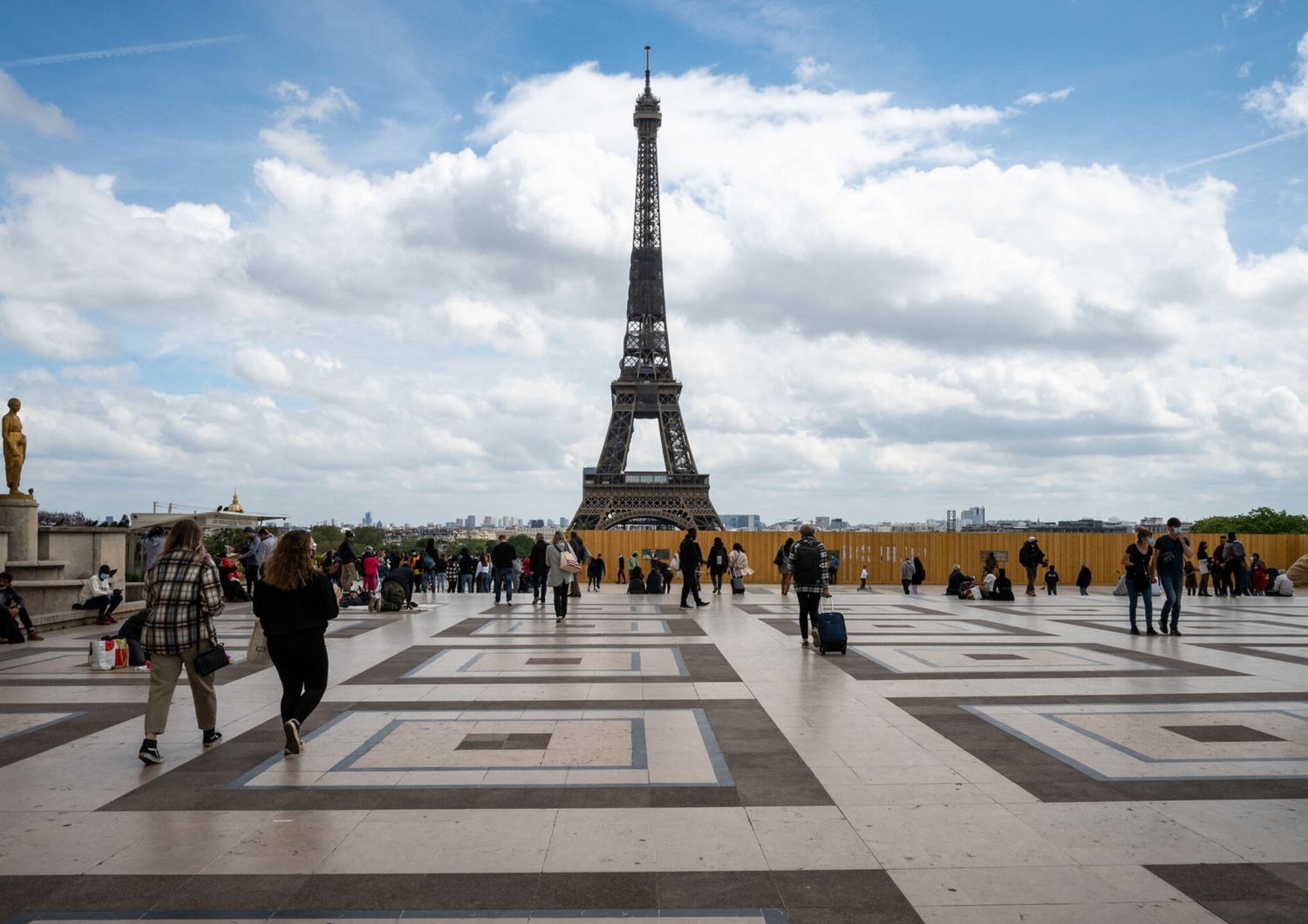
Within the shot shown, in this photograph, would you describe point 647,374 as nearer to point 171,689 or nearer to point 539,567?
point 539,567

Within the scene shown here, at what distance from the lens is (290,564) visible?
730 centimetres

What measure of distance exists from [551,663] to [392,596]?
29.1ft

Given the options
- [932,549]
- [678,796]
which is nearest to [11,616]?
[678,796]

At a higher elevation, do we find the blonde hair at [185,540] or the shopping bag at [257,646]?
the blonde hair at [185,540]

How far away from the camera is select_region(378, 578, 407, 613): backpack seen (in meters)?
19.7

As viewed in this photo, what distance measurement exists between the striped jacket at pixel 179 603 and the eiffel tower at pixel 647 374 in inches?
2232

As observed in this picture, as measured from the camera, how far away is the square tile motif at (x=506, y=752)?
6.36 m

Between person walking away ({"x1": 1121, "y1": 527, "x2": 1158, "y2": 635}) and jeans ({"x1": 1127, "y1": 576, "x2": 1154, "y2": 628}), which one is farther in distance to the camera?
person walking away ({"x1": 1121, "y1": 527, "x2": 1158, "y2": 635})

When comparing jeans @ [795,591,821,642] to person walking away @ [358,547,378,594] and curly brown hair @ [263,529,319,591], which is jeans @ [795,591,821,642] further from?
person walking away @ [358,547,378,594]

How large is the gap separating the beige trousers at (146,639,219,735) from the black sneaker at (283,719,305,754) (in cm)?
76

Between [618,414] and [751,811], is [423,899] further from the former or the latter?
[618,414]

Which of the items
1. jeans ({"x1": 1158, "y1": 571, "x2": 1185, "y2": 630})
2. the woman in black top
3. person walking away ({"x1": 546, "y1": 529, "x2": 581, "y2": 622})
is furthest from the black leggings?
jeans ({"x1": 1158, "y1": 571, "x2": 1185, "y2": 630})

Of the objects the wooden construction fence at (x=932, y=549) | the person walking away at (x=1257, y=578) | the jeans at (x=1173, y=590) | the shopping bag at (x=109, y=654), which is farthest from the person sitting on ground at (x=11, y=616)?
the person walking away at (x=1257, y=578)

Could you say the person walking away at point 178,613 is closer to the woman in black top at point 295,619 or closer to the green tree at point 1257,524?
the woman in black top at point 295,619
